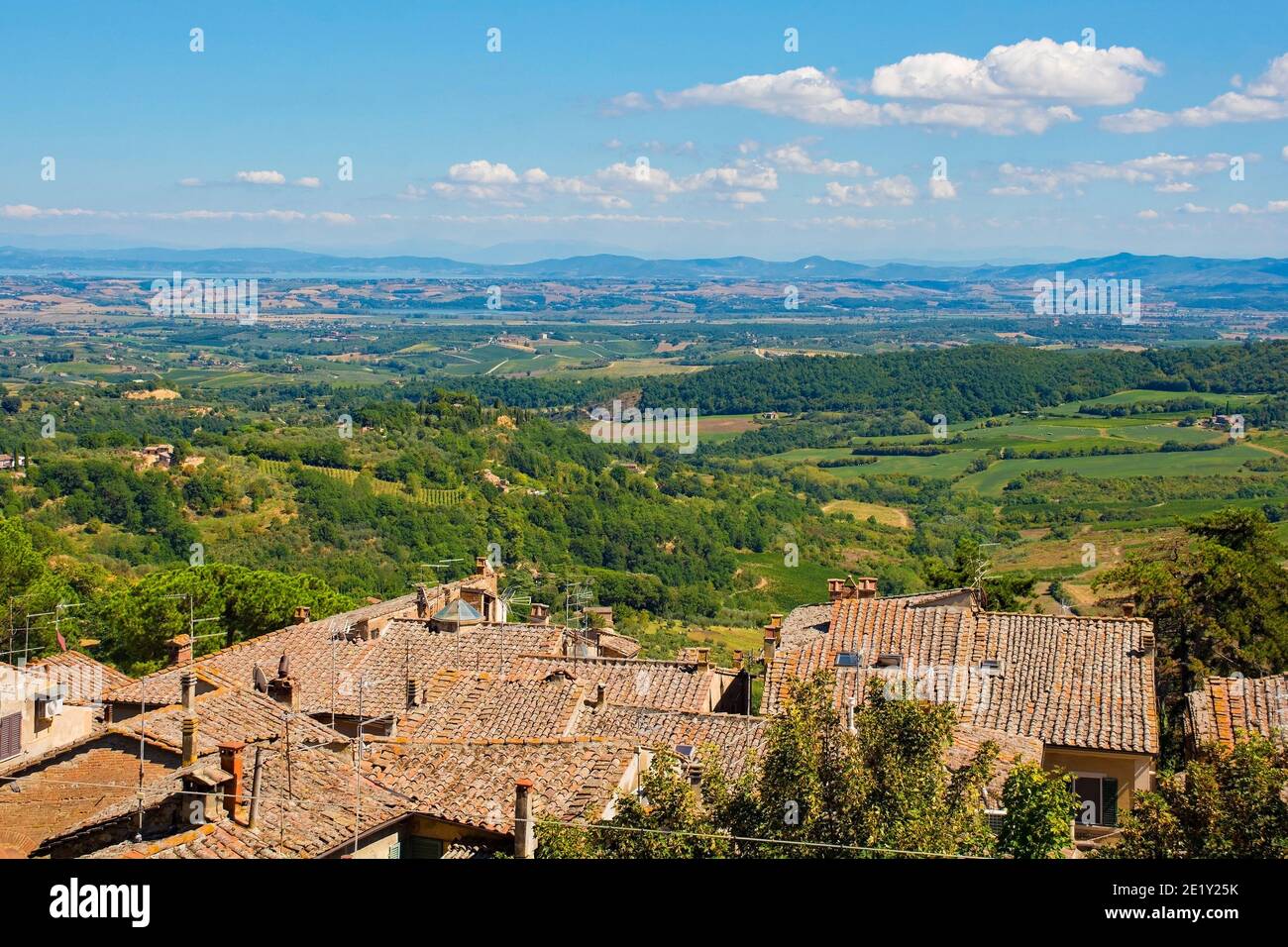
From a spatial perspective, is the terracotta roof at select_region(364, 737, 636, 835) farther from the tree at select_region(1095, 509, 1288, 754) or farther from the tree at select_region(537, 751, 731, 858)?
the tree at select_region(1095, 509, 1288, 754)

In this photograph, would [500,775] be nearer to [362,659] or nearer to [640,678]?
[640,678]

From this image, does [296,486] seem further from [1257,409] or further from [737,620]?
[1257,409]

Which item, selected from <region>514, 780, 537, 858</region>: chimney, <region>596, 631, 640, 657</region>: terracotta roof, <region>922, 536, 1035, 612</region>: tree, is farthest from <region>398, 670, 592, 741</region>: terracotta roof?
<region>922, 536, 1035, 612</region>: tree

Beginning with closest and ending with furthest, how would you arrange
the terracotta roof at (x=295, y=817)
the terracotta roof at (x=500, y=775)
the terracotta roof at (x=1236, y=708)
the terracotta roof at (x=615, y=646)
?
1. the terracotta roof at (x=295, y=817)
2. the terracotta roof at (x=500, y=775)
3. the terracotta roof at (x=1236, y=708)
4. the terracotta roof at (x=615, y=646)

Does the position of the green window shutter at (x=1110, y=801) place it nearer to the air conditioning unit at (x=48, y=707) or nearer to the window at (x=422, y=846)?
the window at (x=422, y=846)

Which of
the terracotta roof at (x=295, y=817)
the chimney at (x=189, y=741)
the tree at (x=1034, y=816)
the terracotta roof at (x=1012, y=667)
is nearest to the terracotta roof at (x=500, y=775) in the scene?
the terracotta roof at (x=295, y=817)
